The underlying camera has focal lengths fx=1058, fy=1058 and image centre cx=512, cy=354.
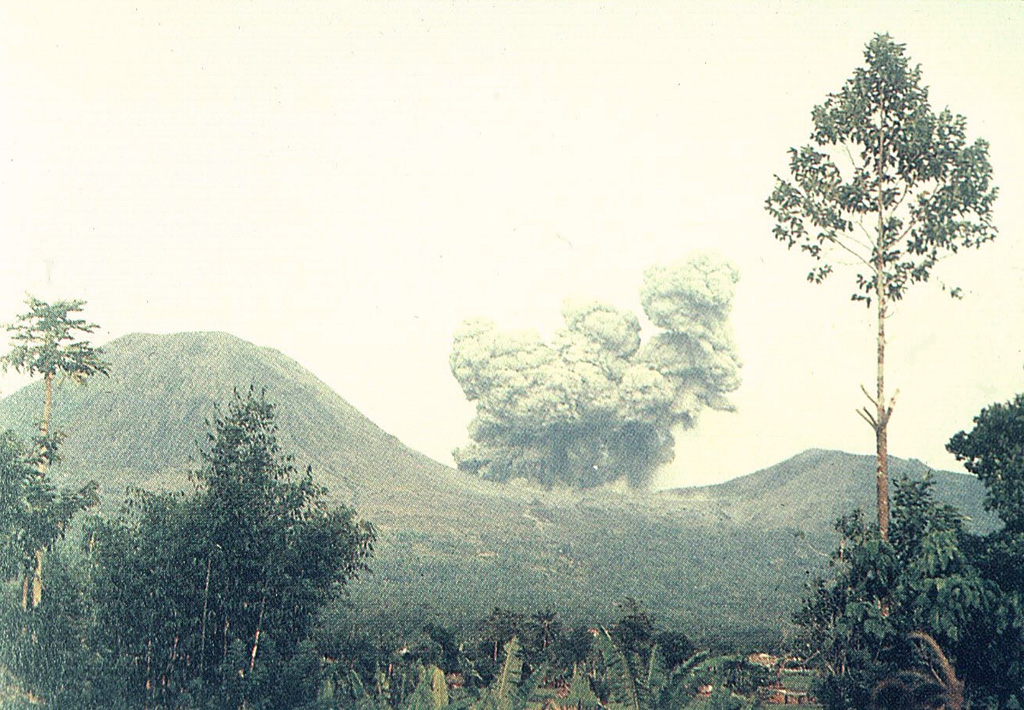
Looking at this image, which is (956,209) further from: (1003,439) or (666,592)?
(666,592)

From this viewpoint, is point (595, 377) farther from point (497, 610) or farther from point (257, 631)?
point (257, 631)

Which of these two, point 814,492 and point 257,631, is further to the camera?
point 814,492

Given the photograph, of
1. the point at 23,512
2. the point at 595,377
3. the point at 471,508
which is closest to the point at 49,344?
the point at 23,512

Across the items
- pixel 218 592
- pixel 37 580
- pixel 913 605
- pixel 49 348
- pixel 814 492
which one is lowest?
pixel 37 580

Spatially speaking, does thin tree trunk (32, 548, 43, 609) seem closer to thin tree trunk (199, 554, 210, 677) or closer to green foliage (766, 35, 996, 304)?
thin tree trunk (199, 554, 210, 677)

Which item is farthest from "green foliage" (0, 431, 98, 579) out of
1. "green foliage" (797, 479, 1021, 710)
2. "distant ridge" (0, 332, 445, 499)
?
"distant ridge" (0, 332, 445, 499)

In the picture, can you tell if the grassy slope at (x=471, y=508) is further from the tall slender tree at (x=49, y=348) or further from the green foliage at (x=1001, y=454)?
the green foliage at (x=1001, y=454)
